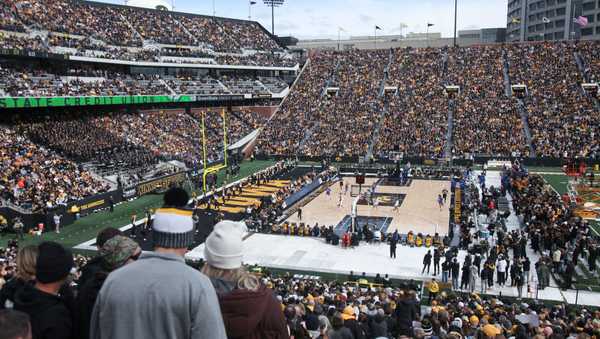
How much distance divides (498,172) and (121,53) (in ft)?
119

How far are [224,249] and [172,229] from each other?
435mm

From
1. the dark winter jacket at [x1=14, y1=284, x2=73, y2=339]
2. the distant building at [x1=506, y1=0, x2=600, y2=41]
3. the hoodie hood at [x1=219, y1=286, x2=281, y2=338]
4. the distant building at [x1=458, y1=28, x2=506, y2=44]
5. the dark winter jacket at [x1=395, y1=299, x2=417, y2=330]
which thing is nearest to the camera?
the hoodie hood at [x1=219, y1=286, x2=281, y2=338]

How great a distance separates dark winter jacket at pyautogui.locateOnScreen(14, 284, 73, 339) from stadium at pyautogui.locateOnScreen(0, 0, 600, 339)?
0.6 inches

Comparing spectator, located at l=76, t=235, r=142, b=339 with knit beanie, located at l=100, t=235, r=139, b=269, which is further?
knit beanie, located at l=100, t=235, r=139, b=269

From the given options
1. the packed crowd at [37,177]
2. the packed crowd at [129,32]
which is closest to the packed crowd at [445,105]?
the packed crowd at [129,32]

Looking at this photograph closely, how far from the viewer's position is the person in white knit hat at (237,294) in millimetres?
3092

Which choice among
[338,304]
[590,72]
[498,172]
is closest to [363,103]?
[498,172]

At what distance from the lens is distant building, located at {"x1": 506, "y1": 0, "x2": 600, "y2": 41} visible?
3398 inches

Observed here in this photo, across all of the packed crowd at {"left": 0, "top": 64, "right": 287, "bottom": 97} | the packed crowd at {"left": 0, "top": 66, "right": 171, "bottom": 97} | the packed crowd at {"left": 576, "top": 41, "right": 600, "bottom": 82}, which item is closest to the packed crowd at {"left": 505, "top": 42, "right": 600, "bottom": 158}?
the packed crowd at {"left": 576, "top": 41, "right": 600, "bottom": 82}

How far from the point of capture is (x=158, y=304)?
2629 millimetres

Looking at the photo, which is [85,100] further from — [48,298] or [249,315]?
[249,315]

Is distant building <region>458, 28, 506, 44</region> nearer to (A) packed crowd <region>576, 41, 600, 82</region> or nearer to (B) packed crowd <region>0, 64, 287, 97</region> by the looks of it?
(A) packed crowd <region>576, 41, 600, 82</region>

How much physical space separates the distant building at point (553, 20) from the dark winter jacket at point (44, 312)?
84.2 meters

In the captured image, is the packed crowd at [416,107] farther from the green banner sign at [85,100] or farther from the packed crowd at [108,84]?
the green banner sign at [85,100]
